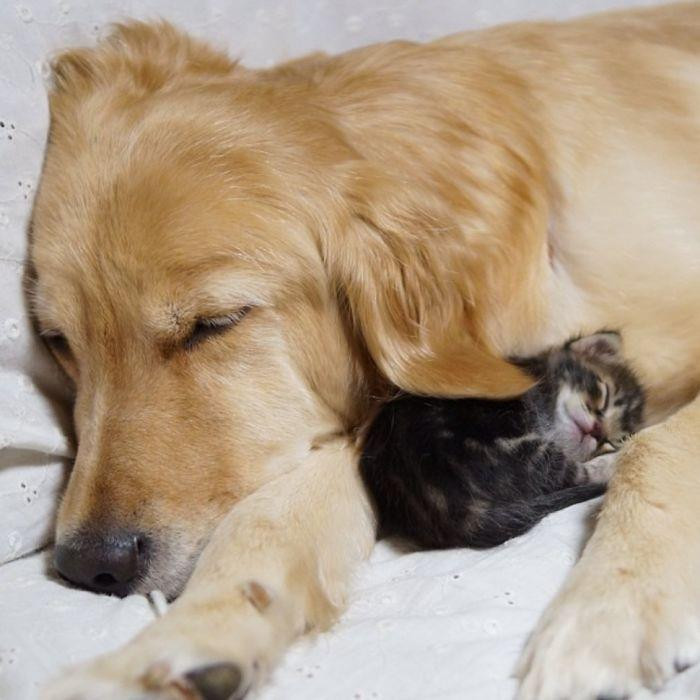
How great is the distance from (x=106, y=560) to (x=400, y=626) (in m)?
0.43

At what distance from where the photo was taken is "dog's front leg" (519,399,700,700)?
123 centimetres

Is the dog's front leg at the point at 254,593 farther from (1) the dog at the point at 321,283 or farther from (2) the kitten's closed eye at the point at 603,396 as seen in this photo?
(2) the kitten's closed eye at the point at 603,396

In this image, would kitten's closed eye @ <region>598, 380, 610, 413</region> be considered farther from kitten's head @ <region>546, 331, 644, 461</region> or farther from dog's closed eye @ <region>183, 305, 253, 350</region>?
dog's closed eye @ <region>183, 305, 253, 350</region>

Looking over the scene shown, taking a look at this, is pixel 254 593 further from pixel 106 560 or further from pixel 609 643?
pixel 609 643

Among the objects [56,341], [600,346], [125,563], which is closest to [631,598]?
[600,346]

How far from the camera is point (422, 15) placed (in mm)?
2555

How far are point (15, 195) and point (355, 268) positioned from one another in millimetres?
586

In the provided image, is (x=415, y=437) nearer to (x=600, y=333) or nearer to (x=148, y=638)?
(x=600, y=333)

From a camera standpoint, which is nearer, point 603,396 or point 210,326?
point 210,326

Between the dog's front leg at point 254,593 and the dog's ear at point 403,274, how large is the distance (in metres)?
0.22

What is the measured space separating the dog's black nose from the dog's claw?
31 cm

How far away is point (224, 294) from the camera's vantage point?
5.27 feet

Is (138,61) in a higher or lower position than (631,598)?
higher

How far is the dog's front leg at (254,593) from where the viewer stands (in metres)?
1.19
